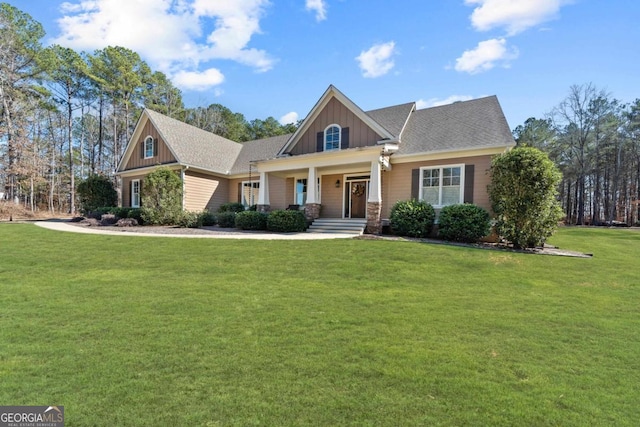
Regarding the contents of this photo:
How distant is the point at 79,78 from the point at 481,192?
37022mm

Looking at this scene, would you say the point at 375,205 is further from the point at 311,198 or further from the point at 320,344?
the point at 320,344

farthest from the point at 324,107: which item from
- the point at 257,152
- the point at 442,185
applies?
the point at 257,152

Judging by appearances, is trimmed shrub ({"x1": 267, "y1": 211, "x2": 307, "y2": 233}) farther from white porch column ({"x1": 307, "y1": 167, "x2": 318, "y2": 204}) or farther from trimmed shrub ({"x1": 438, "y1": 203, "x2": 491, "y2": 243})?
trimmed shrub ({"x1": 438, "y1": 203, "x2": 491, "y2": 243})

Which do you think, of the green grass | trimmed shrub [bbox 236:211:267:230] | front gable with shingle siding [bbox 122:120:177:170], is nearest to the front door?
trimmed shrub [bbox 236:211:267:230]

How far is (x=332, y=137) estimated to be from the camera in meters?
15.4

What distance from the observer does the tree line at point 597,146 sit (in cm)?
3075

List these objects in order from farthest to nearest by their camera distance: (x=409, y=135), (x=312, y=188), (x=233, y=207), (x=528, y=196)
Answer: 1. (x=233, y=207)
2. (x=409, y=135)
3. (x=312, y=188)
4. (x=528, y=196)

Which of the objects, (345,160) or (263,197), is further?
(263,197)

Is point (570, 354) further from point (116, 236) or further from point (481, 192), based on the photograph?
point (116, 236)

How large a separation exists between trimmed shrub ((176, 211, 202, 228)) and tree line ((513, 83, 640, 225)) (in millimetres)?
32267

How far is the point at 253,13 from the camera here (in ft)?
35.5

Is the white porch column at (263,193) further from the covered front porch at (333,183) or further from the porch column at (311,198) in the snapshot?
the porch column at (311,198)

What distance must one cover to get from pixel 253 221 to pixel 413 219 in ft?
22.7

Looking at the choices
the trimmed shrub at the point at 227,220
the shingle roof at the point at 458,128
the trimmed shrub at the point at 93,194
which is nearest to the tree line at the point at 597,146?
the shingle roof at the point at 458,128
